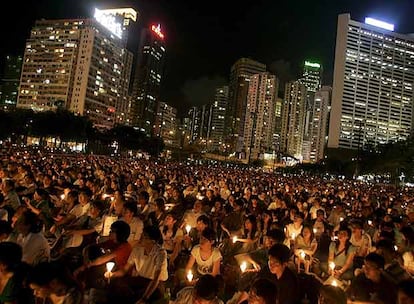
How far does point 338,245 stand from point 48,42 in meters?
134

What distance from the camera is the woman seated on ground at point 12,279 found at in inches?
150

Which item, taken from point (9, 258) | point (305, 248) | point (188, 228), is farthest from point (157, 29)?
point (9, 258)

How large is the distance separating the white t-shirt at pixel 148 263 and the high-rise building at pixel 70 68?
397 ft

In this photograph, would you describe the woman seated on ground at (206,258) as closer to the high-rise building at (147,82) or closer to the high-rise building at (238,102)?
the high-rise building at (238,102)

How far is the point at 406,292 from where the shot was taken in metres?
3.75

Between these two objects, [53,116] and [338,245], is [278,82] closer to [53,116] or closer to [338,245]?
[53,116]

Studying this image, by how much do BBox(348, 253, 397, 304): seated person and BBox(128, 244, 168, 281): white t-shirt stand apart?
218 cm

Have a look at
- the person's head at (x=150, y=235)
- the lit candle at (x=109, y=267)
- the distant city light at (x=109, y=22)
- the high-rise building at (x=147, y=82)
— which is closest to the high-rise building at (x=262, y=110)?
the high-rise building at (x=147, y=82)

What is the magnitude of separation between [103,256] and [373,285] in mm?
3116

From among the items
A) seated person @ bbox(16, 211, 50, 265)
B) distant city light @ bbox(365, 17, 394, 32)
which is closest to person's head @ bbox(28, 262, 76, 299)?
seated person @ bbox(16, 211, 50, 265)

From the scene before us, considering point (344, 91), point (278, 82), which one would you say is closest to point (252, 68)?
point (278, 82)

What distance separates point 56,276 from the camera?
343 cm

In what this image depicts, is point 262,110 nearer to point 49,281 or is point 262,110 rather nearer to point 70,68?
point 70,68

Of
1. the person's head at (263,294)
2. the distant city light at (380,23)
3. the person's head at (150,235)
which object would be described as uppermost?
the distant city light at (380,23)
